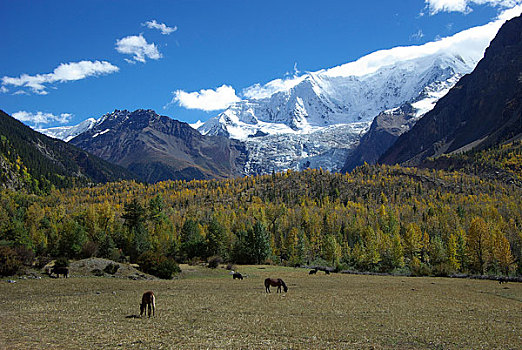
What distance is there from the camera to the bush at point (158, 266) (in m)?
57.6

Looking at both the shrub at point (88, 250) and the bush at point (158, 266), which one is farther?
the shrub at point (88, 250)

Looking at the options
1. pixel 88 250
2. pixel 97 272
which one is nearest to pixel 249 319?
pixel 97 272

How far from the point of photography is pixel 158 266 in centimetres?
5769

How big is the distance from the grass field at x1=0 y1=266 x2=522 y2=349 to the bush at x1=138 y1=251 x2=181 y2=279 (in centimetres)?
1550

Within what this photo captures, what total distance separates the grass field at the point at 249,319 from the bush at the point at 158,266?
15505 mm

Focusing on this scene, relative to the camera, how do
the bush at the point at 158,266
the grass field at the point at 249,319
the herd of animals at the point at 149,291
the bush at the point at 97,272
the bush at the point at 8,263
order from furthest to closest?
the bush at the point at 158,266, the bush at the point at 97,272, the bush at the point at 8,263, the herd of animals at the point at 149,291, the grass field at the point at 249,319

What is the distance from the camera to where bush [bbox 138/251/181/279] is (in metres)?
57.6

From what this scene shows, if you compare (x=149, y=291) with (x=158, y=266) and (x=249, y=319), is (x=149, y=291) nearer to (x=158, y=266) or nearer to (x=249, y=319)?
(x=249, y=319)

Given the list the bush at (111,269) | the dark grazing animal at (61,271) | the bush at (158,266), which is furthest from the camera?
the bush at (158,266)

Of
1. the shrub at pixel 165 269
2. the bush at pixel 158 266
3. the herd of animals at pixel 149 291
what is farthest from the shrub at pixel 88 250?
the shrub at pixel 165 269

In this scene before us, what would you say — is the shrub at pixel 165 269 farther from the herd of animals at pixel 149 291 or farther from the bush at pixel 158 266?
the herd of animals at pixel 149 291

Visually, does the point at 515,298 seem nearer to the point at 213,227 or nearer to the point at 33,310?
the point at 33,310

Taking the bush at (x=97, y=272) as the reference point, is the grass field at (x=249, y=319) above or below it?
below

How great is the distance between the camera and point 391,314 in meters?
29.6
